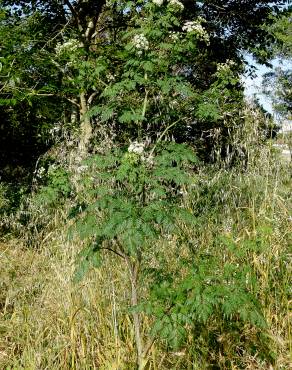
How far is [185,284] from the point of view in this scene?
1983mm

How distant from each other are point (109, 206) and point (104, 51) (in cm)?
465

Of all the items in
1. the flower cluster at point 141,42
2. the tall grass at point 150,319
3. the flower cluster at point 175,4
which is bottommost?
the tall grass at point 150,319

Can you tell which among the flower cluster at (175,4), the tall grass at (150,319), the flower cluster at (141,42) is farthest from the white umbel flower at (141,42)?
the tall grass at (150,319)

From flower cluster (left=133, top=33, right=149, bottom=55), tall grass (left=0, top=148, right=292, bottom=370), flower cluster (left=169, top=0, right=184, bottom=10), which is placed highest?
flower cluster (left=169, top=0, right=184, bottom=10)

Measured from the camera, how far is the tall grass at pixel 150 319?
2.44 meters

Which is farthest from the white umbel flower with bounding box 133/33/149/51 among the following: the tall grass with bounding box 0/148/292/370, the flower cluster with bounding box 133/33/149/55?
the tall grass with bounding box 0/148/292/370

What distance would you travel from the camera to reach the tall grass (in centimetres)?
244

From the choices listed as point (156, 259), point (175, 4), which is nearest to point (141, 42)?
point (175, 4)

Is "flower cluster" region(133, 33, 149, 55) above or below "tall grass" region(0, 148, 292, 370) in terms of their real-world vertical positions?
above

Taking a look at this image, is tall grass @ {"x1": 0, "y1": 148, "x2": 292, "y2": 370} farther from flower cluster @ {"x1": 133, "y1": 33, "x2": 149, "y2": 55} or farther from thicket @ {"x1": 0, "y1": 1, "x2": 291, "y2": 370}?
flower cluster @ {"x1": 133, "y1": 33, "x2": 149, "y2": 55}

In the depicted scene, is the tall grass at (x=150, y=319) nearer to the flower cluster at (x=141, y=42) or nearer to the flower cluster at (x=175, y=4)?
the flower cluster at (x=141, y=42)

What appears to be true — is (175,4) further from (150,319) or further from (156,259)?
(150,319)

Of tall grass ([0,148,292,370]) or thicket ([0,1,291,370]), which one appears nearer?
thicket ([0,1,291,370])

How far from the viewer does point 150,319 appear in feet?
8.78
